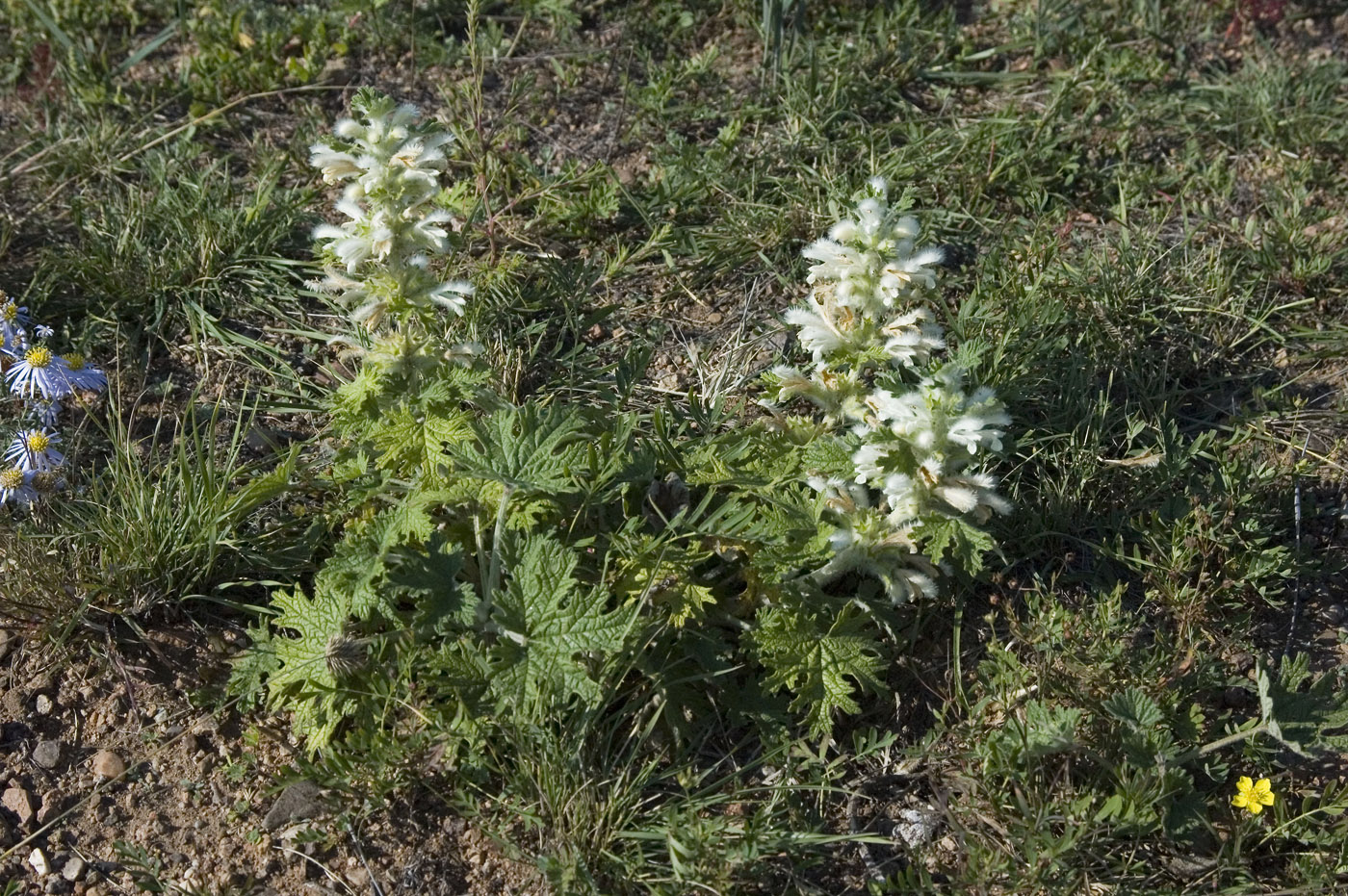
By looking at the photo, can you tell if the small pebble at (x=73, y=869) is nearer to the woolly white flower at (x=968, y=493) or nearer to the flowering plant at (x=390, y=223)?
the flowering plant at (x=390, y=223)

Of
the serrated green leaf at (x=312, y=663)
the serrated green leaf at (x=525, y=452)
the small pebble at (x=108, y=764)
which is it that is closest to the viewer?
the serrated green leaf at (x=525, y=452)

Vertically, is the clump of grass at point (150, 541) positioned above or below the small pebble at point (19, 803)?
above

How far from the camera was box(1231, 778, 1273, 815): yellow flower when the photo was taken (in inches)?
108

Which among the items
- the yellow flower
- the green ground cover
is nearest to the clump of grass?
the green ground cover

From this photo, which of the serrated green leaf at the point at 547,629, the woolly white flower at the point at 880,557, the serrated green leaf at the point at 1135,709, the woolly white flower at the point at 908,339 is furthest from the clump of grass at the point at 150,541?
the serrated green leaf at the point at 1135,709

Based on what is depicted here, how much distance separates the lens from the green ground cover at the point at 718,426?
2.77 m

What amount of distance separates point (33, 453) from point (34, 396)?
0.98 ft

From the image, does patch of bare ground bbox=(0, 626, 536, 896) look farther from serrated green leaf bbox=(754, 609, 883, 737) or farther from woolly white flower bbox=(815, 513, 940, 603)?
woolly white flower bbox=(815, 513, 940, 603)

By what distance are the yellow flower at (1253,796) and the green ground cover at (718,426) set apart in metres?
0.03

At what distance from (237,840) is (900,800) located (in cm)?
155

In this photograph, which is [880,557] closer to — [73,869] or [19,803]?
[73,869]

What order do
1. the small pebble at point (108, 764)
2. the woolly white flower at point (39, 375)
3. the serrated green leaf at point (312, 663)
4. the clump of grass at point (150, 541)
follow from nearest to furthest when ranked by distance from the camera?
the serrated green leaf at point (312, 663), the small pebble at point (108, 764), the clump of grass at point (150, 541), the woolly white flower at point (39, 375)

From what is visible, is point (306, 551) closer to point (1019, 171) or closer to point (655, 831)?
point (655, 831)

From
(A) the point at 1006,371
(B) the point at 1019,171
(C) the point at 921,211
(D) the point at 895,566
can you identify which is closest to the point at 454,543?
(D) the point at 895,566
